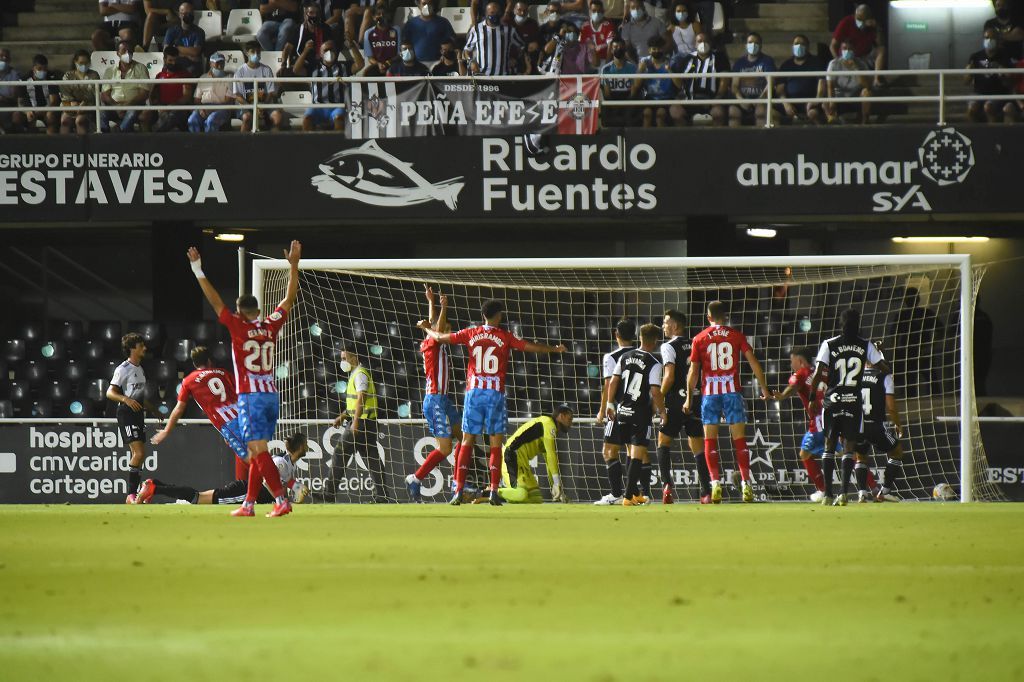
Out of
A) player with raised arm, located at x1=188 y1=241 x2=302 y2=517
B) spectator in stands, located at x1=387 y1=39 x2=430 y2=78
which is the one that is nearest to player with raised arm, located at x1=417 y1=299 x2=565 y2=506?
player with raised arm, located at x1=188 y1=241 x2=302 y2=517

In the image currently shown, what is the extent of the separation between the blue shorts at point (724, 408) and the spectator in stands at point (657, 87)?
16.6 ft

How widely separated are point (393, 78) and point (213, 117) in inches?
114

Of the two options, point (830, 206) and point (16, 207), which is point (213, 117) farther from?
point (830, 206)

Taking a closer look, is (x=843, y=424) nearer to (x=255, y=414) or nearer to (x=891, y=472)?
(x=891, y=472)

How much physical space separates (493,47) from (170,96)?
14.8ft

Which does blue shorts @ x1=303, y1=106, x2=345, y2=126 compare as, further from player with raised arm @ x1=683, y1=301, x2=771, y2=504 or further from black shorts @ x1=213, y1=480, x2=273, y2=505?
player with raised arm @ x1=683, y1=301, x2=771, y2=504

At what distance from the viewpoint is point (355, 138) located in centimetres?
1739

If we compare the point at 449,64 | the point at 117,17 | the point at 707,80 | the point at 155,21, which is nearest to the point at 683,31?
the point at 707,80

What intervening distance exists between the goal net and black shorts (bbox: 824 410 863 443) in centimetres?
190

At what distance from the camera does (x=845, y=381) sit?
1311 cm

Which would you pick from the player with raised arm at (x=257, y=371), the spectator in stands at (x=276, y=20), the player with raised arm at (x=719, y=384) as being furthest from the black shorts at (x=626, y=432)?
the spectator in stands at (x=276, y=20)

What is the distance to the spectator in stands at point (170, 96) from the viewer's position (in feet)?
59.3

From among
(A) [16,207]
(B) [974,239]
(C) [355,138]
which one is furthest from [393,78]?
(B) [974,239]

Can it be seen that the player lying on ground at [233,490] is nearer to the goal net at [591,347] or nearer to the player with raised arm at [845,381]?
the goal net at [591,347]
